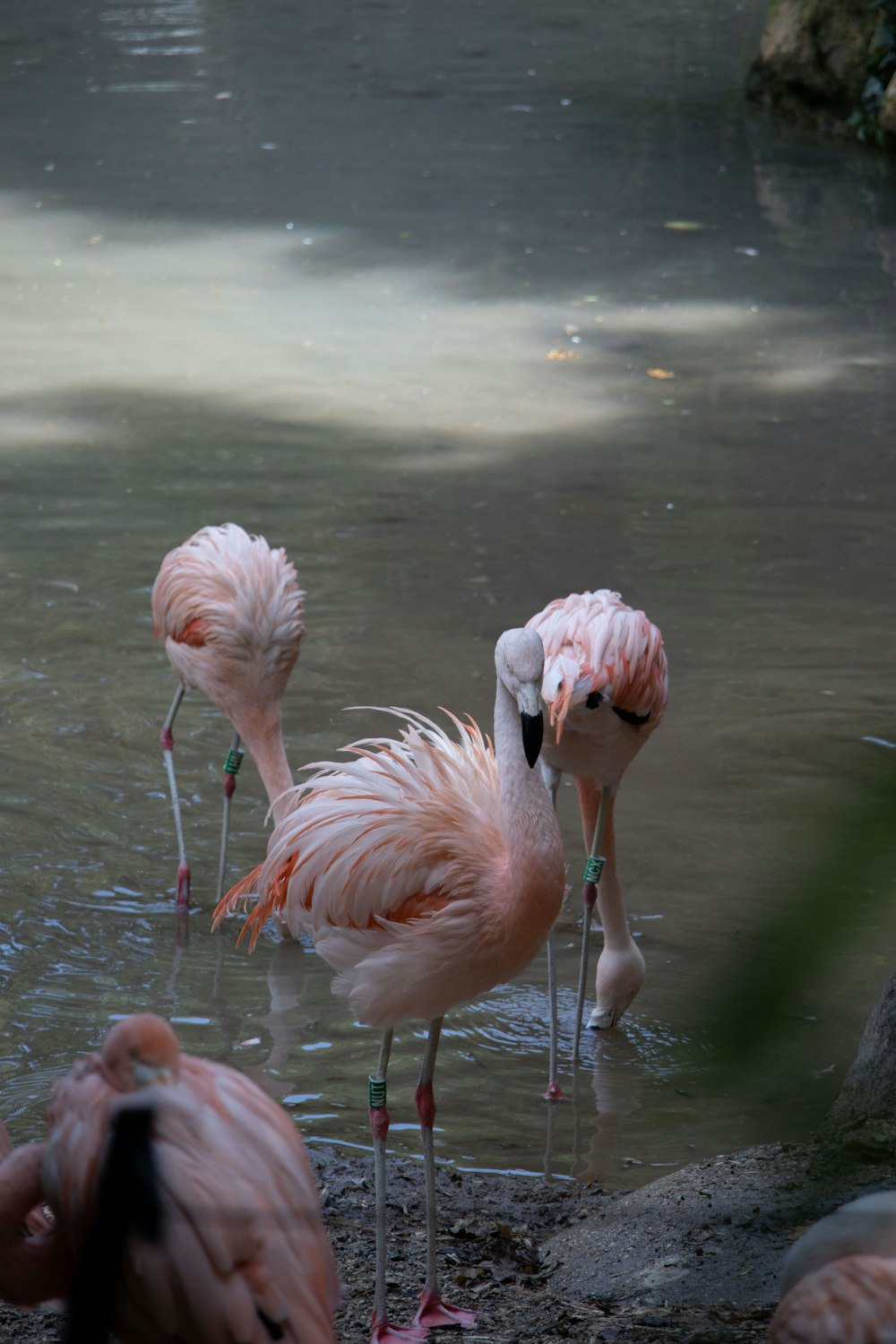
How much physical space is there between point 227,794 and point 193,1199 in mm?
3061

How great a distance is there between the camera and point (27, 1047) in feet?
12.5

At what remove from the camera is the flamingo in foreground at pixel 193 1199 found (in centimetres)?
174

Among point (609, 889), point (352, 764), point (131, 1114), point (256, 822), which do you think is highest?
point (131, 1114)

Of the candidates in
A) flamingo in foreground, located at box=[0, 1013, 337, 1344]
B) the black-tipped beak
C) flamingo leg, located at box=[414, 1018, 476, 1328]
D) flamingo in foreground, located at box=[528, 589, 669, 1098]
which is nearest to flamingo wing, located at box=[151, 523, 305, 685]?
flamingo in foreground, located at box=[528, 589, 669, 1098]

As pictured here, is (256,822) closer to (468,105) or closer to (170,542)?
(170,542)

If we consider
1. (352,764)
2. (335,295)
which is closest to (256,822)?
(352,764)

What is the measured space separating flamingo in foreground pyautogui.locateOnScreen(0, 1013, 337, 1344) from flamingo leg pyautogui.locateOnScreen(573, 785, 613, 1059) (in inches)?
79.5

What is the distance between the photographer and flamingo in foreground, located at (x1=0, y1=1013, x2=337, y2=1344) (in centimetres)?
174

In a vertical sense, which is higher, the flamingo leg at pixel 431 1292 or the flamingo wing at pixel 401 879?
the flamingo wing at pixel 401 879

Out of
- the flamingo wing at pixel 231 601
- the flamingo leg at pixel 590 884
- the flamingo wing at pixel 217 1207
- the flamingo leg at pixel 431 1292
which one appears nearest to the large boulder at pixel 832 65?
the flamingo wing at pixel 231 601

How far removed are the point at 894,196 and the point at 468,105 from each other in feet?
14.4

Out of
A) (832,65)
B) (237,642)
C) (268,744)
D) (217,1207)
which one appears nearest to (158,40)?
(832,65)

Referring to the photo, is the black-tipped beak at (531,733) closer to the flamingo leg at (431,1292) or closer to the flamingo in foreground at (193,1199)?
the flamingo leg at (431,1292)

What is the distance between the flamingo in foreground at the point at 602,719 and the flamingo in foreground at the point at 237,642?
926 mm
